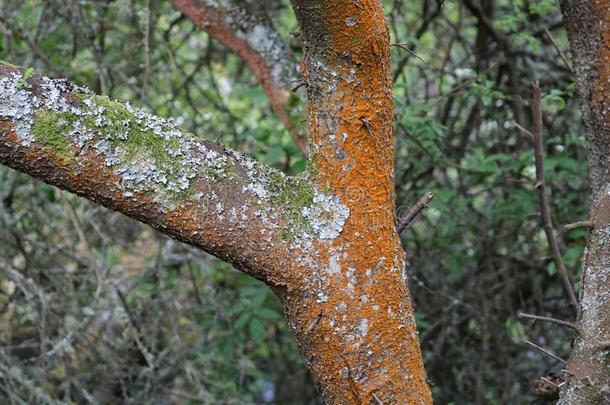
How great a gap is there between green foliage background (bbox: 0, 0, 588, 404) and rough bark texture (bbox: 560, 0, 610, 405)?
0.86m

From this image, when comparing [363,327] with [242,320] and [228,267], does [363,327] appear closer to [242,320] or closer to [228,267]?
[242,320]

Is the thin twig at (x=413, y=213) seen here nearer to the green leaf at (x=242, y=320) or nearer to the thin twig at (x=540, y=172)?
the thin twig at (x=540, y=172)

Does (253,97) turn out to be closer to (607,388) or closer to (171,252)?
(171,252)

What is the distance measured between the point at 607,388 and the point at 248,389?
2276 mm

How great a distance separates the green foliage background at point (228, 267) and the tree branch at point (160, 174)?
1.22m

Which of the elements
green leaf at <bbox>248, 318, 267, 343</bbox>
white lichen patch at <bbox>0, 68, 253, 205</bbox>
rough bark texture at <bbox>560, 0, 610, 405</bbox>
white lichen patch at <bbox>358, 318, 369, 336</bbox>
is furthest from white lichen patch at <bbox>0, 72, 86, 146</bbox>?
green leaf at <bbox>248, 318, 267, 343</bbox>

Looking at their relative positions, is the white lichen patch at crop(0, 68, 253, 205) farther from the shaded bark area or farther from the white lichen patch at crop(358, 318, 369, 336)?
the white lichen patch at crop(358, 318, 369, 336)

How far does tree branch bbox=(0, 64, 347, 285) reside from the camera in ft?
3.55

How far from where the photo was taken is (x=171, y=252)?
3.20 m

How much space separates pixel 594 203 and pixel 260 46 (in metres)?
1.10

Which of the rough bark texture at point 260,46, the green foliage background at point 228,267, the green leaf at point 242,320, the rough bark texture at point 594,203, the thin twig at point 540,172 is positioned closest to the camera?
the rough bark texture at point 594,203

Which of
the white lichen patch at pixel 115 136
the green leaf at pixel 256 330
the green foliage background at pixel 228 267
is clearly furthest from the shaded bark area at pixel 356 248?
the green leaf at pixel 256 330

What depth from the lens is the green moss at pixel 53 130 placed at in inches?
42.3

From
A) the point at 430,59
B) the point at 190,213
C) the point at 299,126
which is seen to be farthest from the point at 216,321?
the point at 190,213
